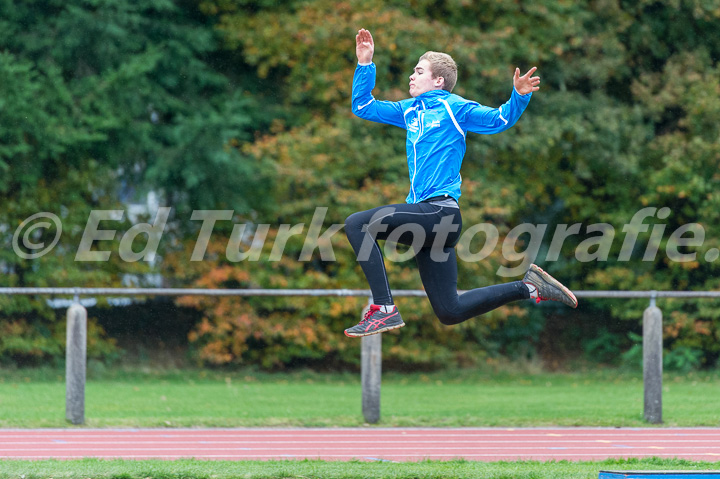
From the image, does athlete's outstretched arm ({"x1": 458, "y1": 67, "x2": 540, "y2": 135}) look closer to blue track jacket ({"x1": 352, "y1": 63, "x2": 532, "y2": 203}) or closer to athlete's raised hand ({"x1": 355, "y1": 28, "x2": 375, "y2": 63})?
blue track jacket ({"x1": 352, "y1": 63, "x2": 532, "y2": 203})

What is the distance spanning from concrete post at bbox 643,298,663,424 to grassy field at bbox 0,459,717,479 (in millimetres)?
2707

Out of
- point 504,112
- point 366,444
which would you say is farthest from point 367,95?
point 366,444

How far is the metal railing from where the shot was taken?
9180 mm

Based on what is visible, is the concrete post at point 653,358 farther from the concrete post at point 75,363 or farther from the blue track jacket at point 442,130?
the concrete post at point 75,363

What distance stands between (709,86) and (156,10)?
10651 millimetres

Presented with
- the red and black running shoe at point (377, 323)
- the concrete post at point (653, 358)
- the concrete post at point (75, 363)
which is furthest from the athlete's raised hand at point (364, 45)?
the concrete post at point (653, 358)

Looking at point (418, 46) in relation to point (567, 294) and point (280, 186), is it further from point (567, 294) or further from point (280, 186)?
point (567, 294)

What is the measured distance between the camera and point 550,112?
18.6 metres

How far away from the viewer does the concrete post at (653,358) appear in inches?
373

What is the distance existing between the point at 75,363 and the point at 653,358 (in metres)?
5.81

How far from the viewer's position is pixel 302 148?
55.5 feet

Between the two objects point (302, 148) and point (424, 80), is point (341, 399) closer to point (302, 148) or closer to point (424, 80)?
point (302, 148)

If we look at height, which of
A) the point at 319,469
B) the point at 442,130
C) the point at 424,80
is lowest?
the point at 319,469

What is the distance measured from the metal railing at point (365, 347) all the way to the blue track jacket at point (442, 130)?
3.36m
